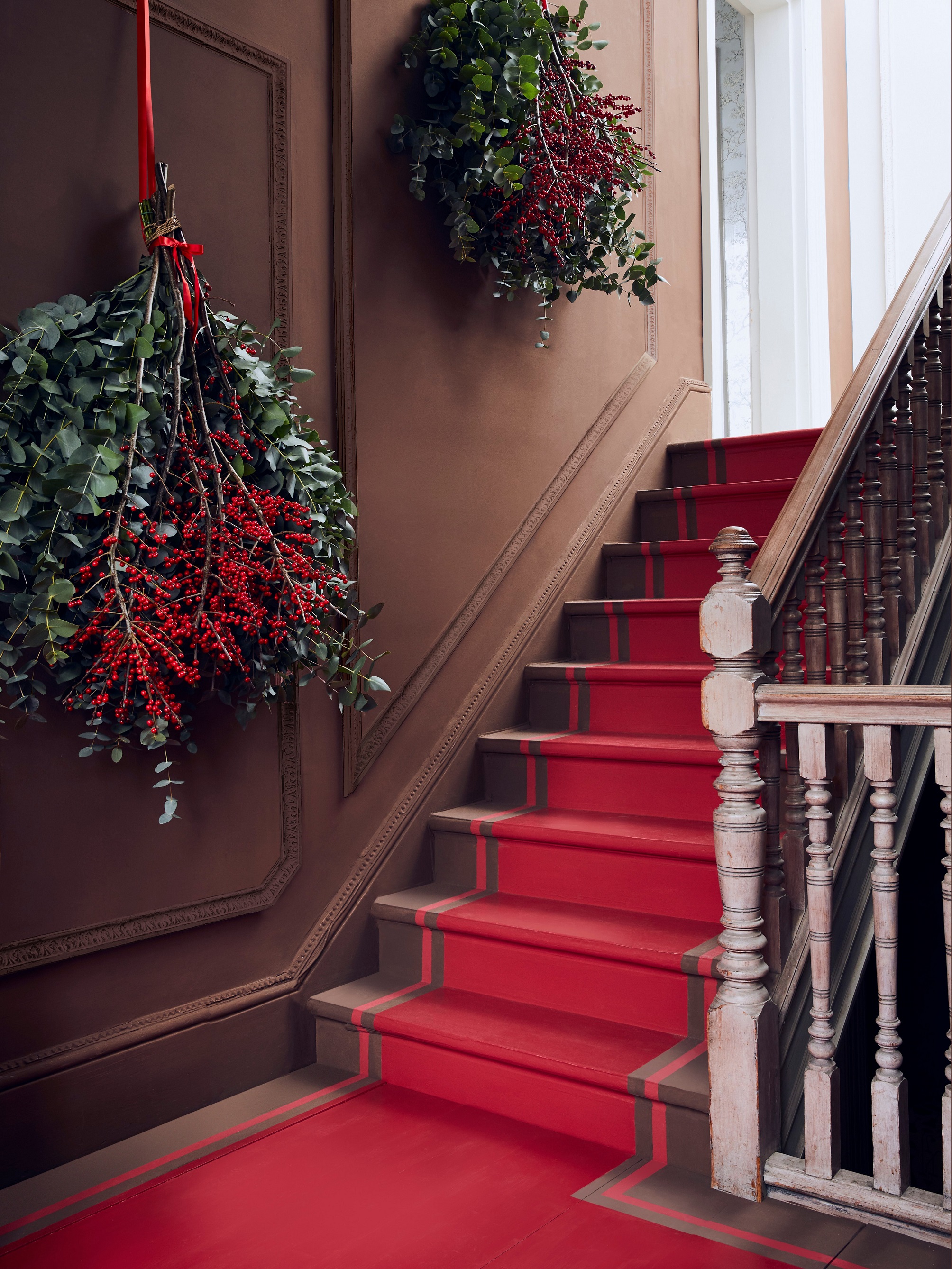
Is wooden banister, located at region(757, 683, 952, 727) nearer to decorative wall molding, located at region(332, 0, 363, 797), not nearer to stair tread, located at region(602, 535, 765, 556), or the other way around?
→ decorative wall molding, located at region(332, 0, 363, 797)

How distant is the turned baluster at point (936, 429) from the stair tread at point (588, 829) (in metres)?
0.97

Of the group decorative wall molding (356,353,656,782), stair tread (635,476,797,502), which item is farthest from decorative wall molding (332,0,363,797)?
stair tread (635,476,797,502)

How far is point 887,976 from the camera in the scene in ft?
5.73

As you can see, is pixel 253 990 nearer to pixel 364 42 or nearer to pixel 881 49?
pixel 364 42

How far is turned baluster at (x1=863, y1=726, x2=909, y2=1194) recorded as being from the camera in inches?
67.9

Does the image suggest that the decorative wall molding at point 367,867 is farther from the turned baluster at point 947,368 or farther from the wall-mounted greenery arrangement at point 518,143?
the turned baluster at point 947,368

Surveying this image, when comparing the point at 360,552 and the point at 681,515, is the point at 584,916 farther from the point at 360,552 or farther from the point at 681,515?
the point at 681,515

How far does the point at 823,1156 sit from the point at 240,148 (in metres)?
2.38

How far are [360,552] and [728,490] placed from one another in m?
1.44

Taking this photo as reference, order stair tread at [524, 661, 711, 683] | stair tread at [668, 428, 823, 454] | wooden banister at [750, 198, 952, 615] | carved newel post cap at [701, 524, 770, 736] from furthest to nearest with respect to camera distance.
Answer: stair tread at [668, 428, 823, 454]
stair tread at [524, 661, 711, 683]
wooden banister at [750, 198, 952, 615]
carved newel post cap at [701, 524, 770, 736]

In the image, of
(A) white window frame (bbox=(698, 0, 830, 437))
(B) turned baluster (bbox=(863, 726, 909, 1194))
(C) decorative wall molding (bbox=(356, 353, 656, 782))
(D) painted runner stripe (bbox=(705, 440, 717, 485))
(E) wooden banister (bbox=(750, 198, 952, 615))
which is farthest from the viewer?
(A) white window frame (bbox=(698, 0, 830, 437))

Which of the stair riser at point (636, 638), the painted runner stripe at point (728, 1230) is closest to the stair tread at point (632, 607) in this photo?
the stair riser at point (636, 638)

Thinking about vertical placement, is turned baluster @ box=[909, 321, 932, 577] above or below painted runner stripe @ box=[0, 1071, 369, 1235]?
above

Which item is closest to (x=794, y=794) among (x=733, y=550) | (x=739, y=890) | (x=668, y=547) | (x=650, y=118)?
(x=739, y=890)
